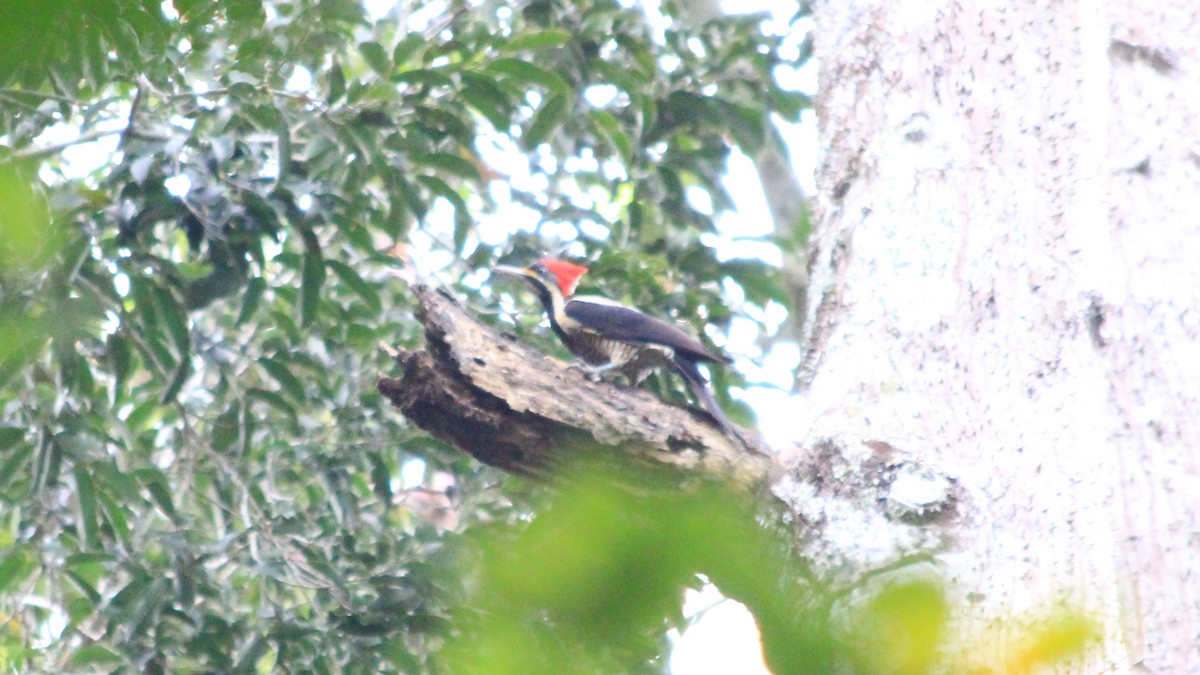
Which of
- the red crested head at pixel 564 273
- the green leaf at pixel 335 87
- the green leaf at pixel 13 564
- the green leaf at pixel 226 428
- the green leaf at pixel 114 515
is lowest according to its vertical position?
the green leaf at pixel 13 564

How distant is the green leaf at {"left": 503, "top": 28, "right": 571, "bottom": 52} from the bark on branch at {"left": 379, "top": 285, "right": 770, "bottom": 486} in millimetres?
1275

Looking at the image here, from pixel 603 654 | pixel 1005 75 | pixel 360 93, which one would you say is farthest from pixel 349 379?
pixel 603 654

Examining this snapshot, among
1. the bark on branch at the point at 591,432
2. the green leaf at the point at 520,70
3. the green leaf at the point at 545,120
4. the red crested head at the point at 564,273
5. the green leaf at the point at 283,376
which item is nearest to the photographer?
the bark on branch at the point at 591,432

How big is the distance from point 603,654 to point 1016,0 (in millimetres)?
2348

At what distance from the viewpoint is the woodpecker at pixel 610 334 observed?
12.7 feet

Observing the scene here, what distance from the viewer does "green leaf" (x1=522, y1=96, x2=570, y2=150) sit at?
414 centimetres

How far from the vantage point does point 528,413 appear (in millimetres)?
2562

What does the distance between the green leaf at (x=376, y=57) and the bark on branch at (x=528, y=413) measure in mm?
1105

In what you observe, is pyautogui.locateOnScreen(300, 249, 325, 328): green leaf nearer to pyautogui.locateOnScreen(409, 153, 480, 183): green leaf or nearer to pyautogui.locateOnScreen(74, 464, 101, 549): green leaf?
pyautogui.locateOnScreen(409, 153, 480, 183): green leaf

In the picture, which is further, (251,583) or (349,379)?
(251,583)

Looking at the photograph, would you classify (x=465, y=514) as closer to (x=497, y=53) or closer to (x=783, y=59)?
(x=497, y=53)

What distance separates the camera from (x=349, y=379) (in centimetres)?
438

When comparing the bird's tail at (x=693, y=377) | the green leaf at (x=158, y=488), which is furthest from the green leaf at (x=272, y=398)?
the bird's tail at (x=693, y=377)

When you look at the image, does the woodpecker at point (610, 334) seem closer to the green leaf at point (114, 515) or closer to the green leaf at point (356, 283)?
the green leaf at point (356, 283)
